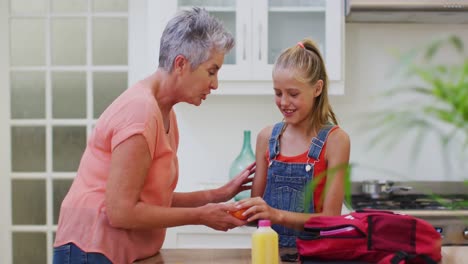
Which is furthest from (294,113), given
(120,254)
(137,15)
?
(137,15)

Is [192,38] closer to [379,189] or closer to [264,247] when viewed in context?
[264,247]

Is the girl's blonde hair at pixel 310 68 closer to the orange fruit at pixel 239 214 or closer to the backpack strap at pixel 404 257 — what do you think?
the orange fruit at pixel 239 214

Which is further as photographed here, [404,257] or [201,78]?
[201,78]

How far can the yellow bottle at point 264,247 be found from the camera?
152 centimetres

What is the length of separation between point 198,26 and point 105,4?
203 cm

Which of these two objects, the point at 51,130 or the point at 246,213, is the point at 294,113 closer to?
the point at 246,213

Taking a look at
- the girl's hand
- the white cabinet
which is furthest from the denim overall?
the white cabinet

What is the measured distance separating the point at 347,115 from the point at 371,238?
6.52 ft

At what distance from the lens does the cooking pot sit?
3320 mm

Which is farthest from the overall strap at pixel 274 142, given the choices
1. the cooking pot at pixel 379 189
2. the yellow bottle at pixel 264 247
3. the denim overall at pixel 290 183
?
the cooking pot at pixel 379 189

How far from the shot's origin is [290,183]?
6.82 ft

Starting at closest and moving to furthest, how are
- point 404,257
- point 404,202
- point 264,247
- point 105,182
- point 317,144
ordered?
point 404,257 → point 264,247 → point 105,182 → point 317,144 → point 404,202

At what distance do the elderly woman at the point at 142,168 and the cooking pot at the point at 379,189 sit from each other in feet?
5.59

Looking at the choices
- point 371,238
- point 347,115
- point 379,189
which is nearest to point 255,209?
point 371,238
